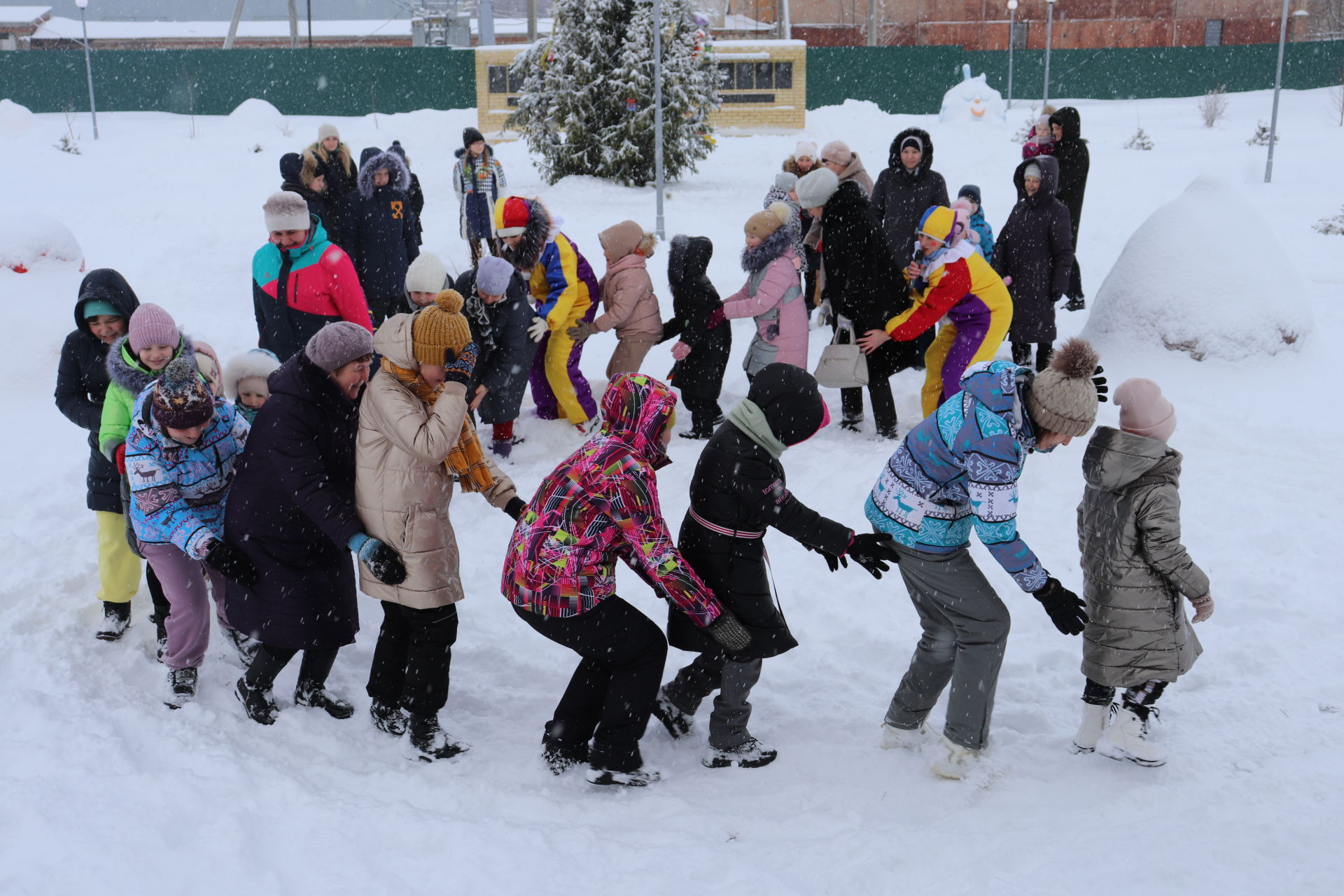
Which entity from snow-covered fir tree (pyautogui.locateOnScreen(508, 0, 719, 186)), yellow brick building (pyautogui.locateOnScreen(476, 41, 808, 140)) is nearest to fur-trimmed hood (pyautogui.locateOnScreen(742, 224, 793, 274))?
snow-covered fir tree (pyautogui.locateOnScreen(508, 0, 719, 186))

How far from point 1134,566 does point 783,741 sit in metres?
1.55

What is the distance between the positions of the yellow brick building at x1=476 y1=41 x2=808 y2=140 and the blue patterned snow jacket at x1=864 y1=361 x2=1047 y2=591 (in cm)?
2374

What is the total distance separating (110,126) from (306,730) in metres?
25.3

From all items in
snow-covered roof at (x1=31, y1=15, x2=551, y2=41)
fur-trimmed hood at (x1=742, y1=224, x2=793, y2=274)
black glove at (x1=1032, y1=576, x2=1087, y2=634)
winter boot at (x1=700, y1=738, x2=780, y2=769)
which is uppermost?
snow-covered roof at (x1=31, y1=15, x2=551, y2=41)

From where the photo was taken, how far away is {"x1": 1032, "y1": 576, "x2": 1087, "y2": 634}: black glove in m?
3.51

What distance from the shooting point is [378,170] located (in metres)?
7.90

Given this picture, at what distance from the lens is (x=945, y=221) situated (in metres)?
6.17

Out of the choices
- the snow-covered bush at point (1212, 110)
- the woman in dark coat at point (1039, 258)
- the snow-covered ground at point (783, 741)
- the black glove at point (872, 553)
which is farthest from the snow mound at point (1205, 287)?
the snow-covered bush at point (1212, 110)

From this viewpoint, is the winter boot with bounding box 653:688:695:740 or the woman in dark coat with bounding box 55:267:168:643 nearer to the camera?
the winter boot with bounding box 653:688:695:740

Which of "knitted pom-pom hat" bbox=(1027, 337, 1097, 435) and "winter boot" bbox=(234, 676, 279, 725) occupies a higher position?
"knitted pom-pom hat" bbox=(1027, 337, 1097, 435)

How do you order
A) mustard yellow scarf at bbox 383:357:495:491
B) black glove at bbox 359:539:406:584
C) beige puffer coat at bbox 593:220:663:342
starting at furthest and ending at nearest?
beige puffer coat at bbox 593:220:663:342 < mustard yellow scarf at bbox 383:357:495:491 < black glove at bbox 359:539:406:584

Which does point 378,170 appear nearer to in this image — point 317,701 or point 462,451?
point 462,451

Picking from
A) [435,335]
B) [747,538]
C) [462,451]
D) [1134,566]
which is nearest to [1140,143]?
[1134,566]

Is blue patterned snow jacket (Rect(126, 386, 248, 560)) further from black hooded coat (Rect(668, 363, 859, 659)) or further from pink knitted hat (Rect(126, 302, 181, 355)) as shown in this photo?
black hooded coat (Rect(668, 363, 859, 659))
